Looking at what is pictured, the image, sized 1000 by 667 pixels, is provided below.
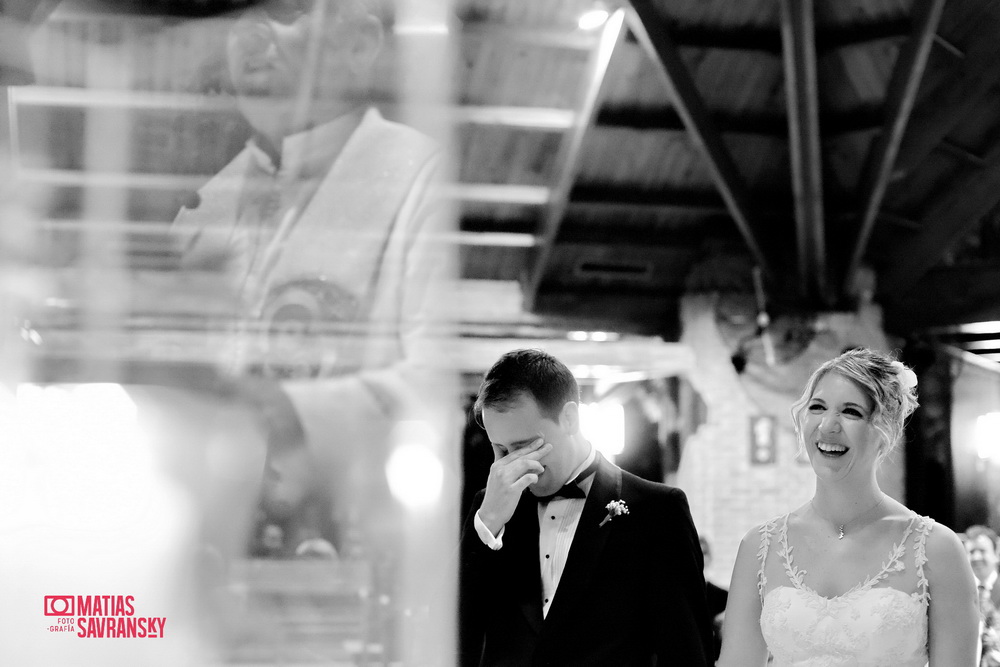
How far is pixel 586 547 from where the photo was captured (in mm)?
1532

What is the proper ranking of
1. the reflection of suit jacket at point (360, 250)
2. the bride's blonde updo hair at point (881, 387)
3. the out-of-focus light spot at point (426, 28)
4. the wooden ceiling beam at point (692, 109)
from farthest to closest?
1. the reflection of suit jacket at point (360, 250)
2. the out-of-focus light spot at point (426, 28)
3. the wooden ceiling beam at point (692, 109)
4. the bride's blonde updo hair at point (881, 387)

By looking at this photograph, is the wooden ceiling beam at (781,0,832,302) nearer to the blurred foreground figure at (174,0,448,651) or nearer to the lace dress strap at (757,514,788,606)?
the blurred foreground figure at (174,0,448,651)

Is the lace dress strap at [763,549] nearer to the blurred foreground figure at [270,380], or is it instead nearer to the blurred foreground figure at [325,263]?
the blurred foreground figure at [270,380]

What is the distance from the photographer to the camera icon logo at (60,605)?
252 inches

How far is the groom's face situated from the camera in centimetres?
155

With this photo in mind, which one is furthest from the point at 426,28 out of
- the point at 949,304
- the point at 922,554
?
the point at 922,554

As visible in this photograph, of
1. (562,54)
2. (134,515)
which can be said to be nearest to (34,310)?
(134,515)

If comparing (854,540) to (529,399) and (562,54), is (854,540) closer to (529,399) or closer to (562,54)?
(529,399)

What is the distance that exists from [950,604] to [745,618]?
1.06ft

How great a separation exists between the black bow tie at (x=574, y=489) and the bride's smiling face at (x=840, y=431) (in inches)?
13.7

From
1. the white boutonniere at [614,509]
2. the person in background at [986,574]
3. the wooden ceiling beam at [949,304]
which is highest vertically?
the wooden ceiling beam at [949,304]

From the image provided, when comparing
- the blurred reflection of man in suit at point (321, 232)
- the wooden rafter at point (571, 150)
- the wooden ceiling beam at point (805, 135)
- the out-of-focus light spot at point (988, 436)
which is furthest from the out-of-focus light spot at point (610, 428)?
the out-of-focus light spot at point (988, 436)

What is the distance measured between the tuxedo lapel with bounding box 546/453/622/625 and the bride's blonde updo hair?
1.05 ft

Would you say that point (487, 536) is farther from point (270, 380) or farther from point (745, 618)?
point (270, 380)
